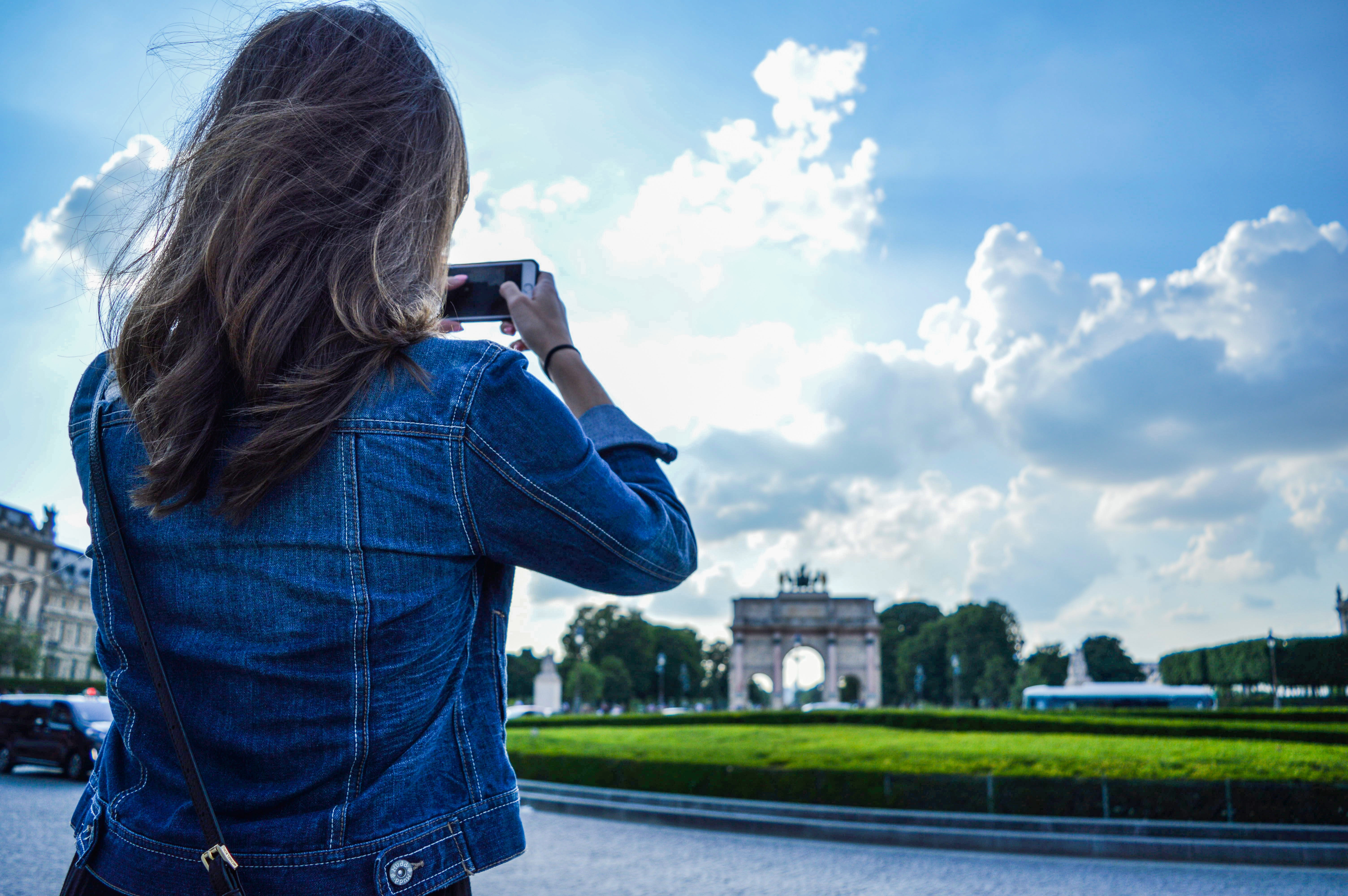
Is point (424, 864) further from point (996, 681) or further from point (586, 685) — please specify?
point (996, 681)

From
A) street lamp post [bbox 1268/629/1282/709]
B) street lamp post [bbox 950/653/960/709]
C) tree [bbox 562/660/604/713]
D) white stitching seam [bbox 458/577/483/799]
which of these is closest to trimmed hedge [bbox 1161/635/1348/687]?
street lamp post [bbox 1268/629/1282/709]

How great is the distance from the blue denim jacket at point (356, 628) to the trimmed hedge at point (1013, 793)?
Result: 12.4 metres

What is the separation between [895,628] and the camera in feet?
334

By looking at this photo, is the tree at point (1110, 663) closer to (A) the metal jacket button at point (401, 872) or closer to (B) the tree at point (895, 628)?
(B) the tree at point (895, 628)

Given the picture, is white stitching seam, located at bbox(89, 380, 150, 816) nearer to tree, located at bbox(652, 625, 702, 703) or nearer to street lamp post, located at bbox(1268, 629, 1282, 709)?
street lamp post, located at bbox(1268, 629, 1282, 709)

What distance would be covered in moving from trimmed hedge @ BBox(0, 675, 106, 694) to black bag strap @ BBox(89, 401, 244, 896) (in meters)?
43.6

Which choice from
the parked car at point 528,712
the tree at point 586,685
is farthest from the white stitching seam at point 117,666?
the tree at point 586,685

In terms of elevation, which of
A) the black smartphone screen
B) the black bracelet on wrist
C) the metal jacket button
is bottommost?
the metal jacket button

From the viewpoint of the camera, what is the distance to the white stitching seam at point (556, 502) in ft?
4.41

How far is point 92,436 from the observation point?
57.9 inches

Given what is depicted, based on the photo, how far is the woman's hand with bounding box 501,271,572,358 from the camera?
1722mm

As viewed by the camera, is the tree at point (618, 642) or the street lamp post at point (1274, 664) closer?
the street lamp post at point (1274, 664)

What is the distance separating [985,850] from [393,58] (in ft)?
38.4

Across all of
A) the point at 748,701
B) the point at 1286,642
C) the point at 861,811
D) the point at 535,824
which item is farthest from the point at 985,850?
the point at 748,701
